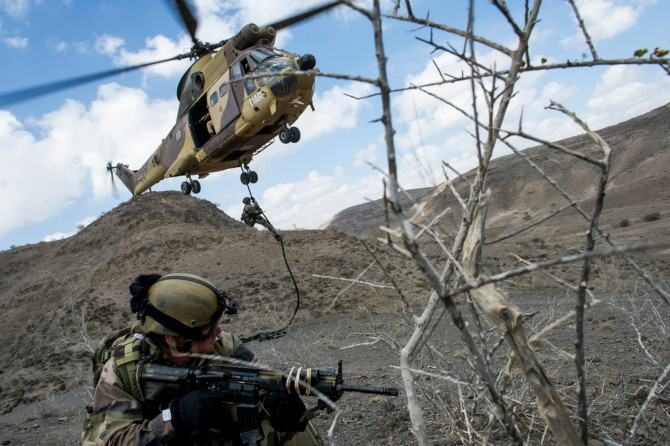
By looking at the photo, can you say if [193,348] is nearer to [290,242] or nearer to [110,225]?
[290,242]

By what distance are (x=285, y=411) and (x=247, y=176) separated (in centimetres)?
811

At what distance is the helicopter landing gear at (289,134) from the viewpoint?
8859mm

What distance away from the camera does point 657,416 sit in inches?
113

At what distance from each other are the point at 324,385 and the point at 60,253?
25764mm

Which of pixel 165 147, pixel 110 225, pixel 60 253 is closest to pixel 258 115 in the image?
pixel 165 147

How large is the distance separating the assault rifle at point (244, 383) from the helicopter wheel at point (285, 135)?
6652 millimetres

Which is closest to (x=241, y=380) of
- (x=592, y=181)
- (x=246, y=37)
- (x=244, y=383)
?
(x=244, y=383)

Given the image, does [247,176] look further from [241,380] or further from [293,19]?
[241,380]

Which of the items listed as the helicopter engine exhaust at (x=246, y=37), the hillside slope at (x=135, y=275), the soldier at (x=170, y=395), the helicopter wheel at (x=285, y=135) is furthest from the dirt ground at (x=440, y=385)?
the helicopter engine exhaust at (x=246, y=37)

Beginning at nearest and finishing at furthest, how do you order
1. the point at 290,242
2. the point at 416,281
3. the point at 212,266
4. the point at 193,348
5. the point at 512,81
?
the point at 512,81 < the point at 193,348 < the point at 416,281 < the point at 212,266 < the point at 290,242

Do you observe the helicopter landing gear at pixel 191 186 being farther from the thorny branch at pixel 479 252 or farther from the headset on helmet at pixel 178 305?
the thorny branch at pixel 479 252

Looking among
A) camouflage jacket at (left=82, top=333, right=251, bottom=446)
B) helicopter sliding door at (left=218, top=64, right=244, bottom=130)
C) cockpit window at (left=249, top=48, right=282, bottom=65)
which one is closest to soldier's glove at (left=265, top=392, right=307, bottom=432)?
camouflage jacket at (left=82, top=333, right=251, bottom=446)

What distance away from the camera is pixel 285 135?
8898mm

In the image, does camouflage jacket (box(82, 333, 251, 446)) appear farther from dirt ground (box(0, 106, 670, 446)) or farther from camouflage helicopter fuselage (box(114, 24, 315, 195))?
camouflage helicopter fuselage (box(114, 24, 315, 195))
